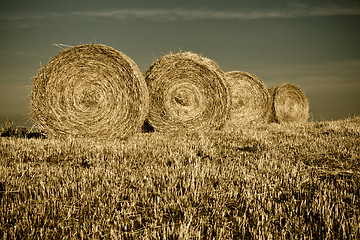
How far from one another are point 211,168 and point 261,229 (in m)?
1.59

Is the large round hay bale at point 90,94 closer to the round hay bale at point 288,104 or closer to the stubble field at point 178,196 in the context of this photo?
the stubble field at point 178,196

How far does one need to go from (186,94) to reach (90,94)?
285 cm

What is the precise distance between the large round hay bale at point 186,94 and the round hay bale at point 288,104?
4.65 m

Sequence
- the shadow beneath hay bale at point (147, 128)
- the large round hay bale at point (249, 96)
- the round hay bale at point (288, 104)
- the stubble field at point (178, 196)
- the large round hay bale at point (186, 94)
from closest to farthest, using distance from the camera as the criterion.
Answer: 1. the stubble field at point (178, 196)
2. the large round hay bale at point (186, 94)
3. the shadow beneath hay bale at point (147, 128)
4. the large round hay bale at point (249, 96)
5. the round hay bale at point (288, 104)

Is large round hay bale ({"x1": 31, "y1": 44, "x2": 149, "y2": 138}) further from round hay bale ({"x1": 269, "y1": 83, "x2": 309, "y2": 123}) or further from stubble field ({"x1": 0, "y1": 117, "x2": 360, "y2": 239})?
round hay bale ({"x1": 269, "y1": 83, "x2": 309, "y2": 123})

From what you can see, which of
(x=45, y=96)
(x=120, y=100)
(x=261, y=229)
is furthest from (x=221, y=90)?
(x=261, y=229)

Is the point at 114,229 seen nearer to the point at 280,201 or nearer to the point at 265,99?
the point at 280,201

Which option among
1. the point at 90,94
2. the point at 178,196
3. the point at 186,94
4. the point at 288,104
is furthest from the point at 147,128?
the point at 288,104

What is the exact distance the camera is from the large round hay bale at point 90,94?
7195 mm

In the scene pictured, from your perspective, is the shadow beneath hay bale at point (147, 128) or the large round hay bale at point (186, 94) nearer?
the large round hay bale at point (186, 94)

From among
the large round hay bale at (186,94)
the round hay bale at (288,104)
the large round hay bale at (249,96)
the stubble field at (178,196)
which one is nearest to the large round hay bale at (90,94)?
the large round hay bale at (186,94)

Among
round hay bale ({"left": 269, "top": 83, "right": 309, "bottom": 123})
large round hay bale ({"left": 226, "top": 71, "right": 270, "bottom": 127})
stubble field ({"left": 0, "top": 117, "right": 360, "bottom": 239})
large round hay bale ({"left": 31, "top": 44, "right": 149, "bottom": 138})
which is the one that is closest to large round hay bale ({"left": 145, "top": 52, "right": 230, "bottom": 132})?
large round hay bale ({"left": 31, "top": 44, "right": 149, "bottom": 138})

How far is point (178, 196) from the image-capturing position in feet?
9.57

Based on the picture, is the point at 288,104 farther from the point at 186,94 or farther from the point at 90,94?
the point at 90,94
